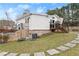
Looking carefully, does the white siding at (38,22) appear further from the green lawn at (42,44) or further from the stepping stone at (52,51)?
the stepping stone at (52,51)

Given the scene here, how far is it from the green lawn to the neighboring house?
91 mm

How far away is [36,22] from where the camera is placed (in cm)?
220

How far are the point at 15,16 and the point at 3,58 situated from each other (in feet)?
1.59

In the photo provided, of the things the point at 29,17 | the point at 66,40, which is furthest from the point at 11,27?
the point at 66,40

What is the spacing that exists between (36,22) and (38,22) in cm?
2

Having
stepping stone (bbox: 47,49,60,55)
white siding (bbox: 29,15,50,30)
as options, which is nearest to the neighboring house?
white siding (bbox: 29,15,50,30)

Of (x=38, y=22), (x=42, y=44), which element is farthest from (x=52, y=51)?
(x=38, y=22)

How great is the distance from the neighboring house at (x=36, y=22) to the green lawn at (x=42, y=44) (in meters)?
0.09

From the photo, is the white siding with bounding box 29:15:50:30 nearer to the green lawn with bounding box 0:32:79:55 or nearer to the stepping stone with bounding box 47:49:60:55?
the green lawn with bounding box 0:32:79:55

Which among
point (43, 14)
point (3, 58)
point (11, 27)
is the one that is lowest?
point (3, 58)

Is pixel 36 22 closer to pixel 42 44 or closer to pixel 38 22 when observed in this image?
pixel 38 22

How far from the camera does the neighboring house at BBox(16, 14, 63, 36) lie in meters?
2.19

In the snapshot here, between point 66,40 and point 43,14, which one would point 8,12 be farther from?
point 66,40

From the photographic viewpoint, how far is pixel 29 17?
2199mm
